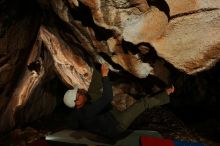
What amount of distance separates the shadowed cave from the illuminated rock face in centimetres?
1

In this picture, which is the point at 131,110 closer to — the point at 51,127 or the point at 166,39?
the point at 166,39

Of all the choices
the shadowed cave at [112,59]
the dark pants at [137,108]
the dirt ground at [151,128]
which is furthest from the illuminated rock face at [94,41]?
the dark pants at [137,108]

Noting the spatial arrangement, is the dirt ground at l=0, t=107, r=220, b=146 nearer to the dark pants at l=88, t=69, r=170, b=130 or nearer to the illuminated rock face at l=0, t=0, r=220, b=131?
the illuminated rock face at l=0, t=0, r=220, b=131

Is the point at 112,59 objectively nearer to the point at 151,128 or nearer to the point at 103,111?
the point at 103,111

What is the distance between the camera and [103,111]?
4133mm

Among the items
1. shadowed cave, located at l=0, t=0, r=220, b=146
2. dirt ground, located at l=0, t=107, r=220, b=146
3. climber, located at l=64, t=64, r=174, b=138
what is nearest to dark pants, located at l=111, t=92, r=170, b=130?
climber, located at l=64, t=64, r=174, b=138

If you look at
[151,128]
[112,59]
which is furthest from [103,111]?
[151,128]

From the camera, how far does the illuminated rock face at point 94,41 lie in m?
3.56

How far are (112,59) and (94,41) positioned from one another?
1.13 ft

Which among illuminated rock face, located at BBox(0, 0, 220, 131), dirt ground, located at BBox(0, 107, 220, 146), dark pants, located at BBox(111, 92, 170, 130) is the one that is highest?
illuminated rock face, located at BBox(0, 0, 220, 131)

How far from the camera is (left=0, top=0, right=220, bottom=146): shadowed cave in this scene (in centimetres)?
367

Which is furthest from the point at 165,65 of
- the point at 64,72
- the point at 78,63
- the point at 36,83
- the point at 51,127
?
the point at 51,127

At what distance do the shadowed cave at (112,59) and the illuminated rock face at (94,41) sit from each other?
11 millimetres

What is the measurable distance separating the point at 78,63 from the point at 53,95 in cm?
275
